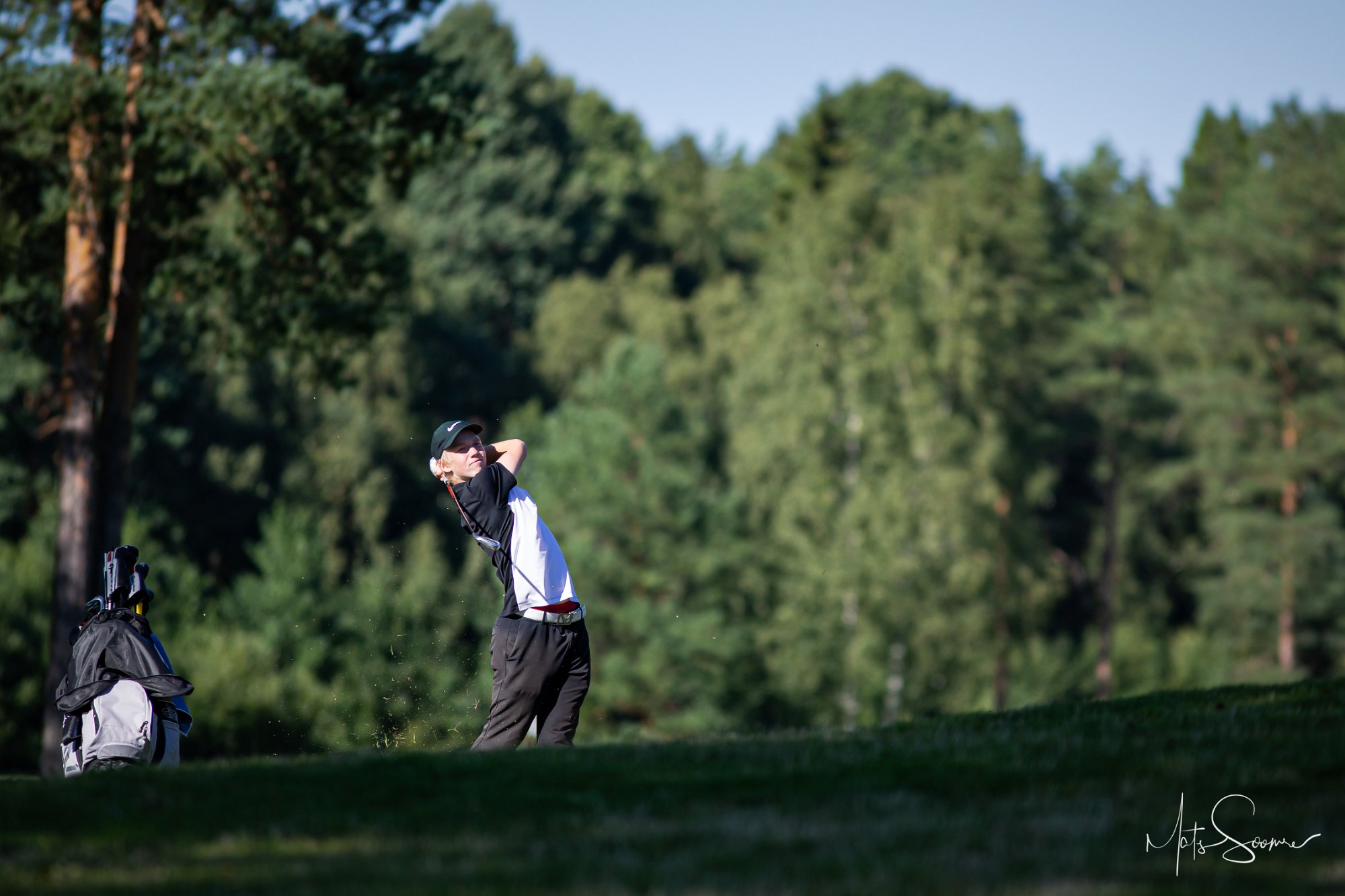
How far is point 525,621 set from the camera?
8.51 m

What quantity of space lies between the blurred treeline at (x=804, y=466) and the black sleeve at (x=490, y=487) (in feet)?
56.3

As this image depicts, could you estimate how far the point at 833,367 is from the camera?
49375 mm

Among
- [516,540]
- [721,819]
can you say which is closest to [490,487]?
[516,540]

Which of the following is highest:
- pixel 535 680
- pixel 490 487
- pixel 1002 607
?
pixel 1002 607

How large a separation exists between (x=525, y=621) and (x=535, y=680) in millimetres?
339

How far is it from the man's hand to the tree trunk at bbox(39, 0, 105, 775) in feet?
37.2

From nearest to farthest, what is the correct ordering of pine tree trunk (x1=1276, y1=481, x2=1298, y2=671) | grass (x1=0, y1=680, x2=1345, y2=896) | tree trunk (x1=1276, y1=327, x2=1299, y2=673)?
grass (x1=0, y1=680, x2=1345, y2=896) < pine tree trunk (x1=1276, y1=481, x2=1298, y2=671) < tree trunk (x1=1276, y1=327, x2=1299, y2=673)

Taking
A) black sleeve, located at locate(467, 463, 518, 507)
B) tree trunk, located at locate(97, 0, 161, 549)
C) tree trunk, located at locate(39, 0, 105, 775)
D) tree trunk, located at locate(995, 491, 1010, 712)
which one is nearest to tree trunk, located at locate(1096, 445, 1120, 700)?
tree trunk, located at locate(995, 491, 1010, 712)

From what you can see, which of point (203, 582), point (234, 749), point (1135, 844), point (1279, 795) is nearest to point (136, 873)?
point (1135, 844)

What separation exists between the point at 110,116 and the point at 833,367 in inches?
1323

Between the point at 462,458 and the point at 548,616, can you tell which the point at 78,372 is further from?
the point at 548,616

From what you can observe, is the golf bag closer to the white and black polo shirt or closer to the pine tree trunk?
the white and black polo shirt

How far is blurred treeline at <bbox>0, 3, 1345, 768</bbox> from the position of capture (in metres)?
42.6

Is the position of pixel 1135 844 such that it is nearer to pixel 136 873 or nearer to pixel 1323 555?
pixel 136 873
